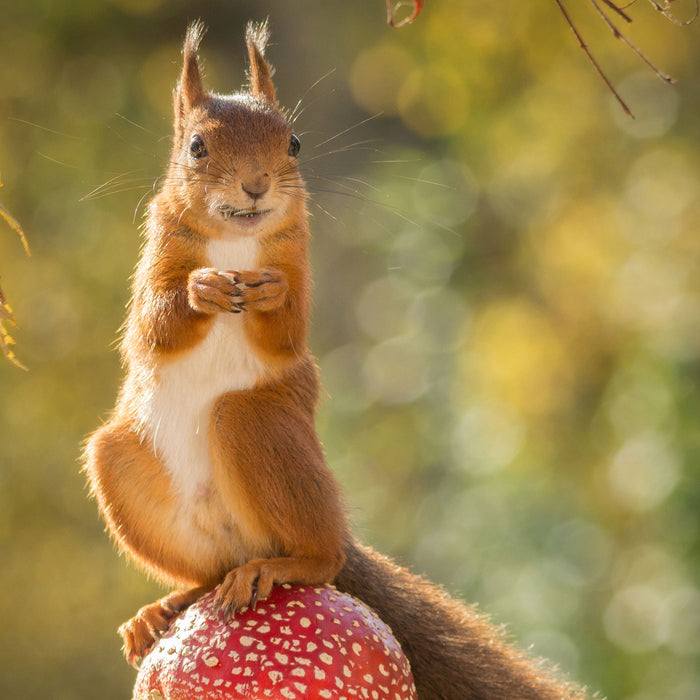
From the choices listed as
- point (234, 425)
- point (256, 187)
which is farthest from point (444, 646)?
point (256, 187)

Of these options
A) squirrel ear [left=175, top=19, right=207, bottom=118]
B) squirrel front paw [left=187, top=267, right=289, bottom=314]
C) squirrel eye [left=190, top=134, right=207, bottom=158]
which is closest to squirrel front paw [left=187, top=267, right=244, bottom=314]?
squirrel front paw [left=187, top=267, right=289, bottom=314]

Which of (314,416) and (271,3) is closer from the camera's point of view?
(314,416)

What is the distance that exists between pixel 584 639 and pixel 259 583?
3731 millimetres

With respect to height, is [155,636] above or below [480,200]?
below

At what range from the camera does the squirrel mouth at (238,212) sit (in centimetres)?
142

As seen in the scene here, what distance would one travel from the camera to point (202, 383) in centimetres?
146

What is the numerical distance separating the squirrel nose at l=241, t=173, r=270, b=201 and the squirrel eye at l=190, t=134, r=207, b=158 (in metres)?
0.11

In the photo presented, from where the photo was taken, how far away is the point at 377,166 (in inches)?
237

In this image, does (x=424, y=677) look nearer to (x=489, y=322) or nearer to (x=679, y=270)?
(x=679, y=270)

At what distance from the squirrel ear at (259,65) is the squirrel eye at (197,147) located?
0.12 metres

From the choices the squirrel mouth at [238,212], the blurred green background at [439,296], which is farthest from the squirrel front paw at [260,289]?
the blurred green background at [439,296]

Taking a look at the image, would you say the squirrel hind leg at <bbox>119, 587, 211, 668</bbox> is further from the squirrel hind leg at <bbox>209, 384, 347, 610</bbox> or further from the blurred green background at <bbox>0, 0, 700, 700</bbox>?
the blurred green background at <bbox>0, 0, 700, 700</bbox>

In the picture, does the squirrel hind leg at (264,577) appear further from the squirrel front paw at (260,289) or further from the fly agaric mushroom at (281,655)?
the squirrel front paw at (260,289)

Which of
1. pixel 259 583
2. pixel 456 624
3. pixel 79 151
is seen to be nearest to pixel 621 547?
pixel 79 151
